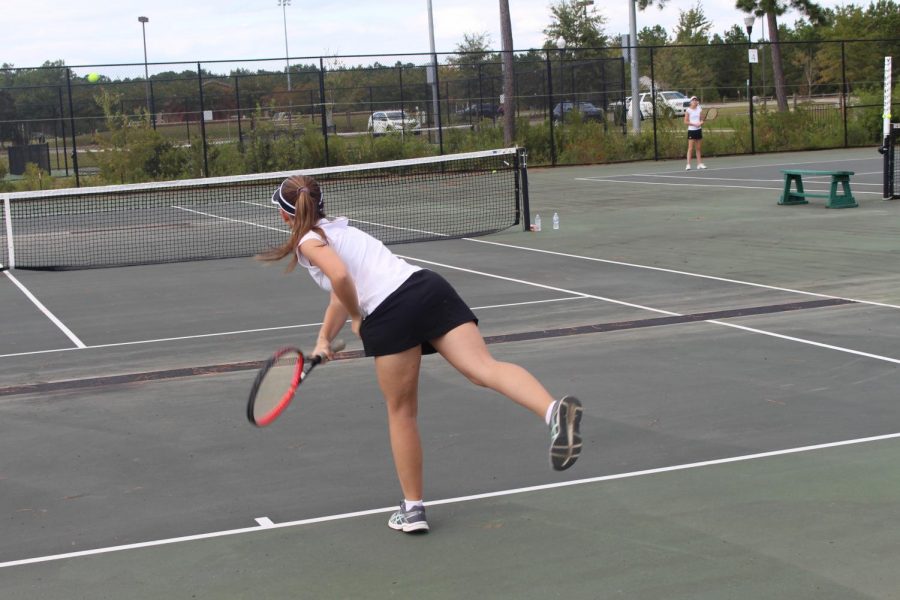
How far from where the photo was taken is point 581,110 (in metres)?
35.6

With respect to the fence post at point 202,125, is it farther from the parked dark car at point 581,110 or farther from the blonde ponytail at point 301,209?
the blonde ponytail at point 301,209

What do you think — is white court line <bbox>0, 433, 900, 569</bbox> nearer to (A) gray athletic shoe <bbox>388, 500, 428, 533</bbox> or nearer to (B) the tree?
(A) gray athletic shoe <bbox>388, 500, 428, 533</bbox>

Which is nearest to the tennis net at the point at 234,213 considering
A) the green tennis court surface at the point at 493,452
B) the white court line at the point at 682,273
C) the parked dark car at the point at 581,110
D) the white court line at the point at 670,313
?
the white court line at the point at 682,273

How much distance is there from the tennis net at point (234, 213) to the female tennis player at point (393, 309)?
26.9 ft

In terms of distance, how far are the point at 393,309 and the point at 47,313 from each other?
25.4 feet

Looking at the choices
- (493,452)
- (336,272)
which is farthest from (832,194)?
(336,272)

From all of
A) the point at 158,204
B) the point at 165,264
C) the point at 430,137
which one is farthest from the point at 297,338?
the point at 430,137

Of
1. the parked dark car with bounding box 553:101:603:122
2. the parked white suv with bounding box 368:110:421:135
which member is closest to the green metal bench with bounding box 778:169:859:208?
the parked white suv with bounding box 368:110:421:135

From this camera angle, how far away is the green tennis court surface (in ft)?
14.4

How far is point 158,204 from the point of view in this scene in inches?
1014

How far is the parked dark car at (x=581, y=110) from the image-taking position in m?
34.8

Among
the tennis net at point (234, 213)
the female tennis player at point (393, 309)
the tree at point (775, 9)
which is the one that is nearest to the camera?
the female tennis player at point (393, 309)

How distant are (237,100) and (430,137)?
663 cm

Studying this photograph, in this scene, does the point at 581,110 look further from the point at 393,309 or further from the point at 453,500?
the point at 393,309
